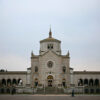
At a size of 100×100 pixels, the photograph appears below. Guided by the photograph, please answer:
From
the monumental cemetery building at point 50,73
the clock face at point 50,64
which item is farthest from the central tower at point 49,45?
the clock face at point 50,64

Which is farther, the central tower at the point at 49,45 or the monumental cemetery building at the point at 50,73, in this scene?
the central tower at the point at 49,45

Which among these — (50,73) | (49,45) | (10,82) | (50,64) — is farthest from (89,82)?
(10,82)

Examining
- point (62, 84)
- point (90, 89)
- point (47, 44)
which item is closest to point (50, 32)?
point (47, 44)

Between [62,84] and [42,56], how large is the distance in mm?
10304

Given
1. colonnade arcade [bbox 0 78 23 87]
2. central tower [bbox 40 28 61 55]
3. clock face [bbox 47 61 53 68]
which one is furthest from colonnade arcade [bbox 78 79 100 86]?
colonnade arcade [bbox 0 78 23 87]

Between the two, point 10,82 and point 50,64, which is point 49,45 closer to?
point 50,64

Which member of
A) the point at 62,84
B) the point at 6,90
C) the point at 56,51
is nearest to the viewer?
the point at 6,90

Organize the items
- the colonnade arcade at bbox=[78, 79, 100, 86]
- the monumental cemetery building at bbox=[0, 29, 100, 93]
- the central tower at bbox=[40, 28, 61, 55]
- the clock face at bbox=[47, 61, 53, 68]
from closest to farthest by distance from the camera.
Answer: the monumental cemetery building at bbox=[0, 29, 100, 93] → the clock face at bbox=[47, 61, 53, 68] → the central tower at bbox=[40, 28, 61, 55] → the colonnade arcade at bbox=[78, 79, 100, 86]

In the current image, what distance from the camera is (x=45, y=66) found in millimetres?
72500

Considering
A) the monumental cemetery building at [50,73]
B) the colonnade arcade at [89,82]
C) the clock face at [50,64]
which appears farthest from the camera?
the colonnade arcade at [89,82]

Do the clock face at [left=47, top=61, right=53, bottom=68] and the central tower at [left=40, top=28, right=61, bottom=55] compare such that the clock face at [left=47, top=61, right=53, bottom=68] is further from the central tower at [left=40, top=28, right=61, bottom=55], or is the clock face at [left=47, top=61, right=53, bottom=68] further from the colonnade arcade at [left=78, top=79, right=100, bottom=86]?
the colonnade arcade at [left=78, top=79, right=100, bottom=86]

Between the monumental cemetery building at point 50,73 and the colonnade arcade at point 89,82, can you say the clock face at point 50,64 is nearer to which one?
the monumental cemetery building at point 50,73

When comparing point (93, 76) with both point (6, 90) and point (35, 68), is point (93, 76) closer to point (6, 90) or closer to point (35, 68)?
point (35, 68)

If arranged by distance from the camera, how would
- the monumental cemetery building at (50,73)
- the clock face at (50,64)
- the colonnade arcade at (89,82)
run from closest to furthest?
1. the monumental cemetery building at (50,73)
2. the clock face at (50,64)
3. the colonnade arcade at (89,82)
